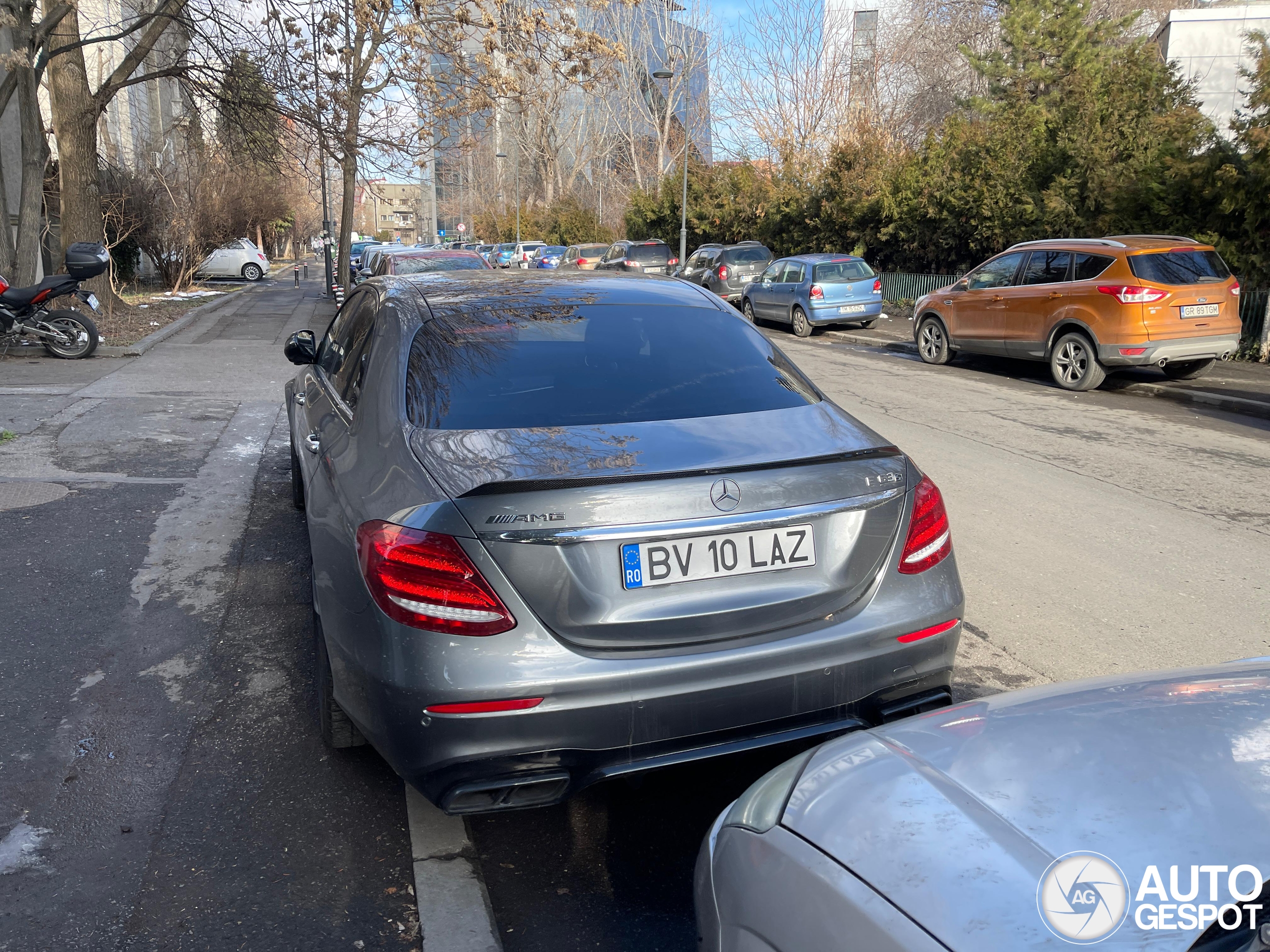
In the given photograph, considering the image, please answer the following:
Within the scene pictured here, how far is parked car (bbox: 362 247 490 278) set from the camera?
16.0 m

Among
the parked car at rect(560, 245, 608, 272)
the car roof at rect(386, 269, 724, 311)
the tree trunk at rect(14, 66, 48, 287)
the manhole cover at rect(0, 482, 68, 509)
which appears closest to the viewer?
the car roof at rect(386, 269, 724, 311)

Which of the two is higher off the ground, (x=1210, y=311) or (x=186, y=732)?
(x=1210, y=311)

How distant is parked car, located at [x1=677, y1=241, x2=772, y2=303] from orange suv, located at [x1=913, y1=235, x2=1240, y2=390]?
10.4 metres

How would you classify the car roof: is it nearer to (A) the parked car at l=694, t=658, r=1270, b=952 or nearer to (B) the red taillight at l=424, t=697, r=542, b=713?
(B) the red taillight at l=424, t=697, r=542, b=713

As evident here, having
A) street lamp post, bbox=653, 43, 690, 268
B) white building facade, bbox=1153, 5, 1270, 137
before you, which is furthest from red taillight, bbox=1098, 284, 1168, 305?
white building facade, bbox=1153, 5, 1270, 137

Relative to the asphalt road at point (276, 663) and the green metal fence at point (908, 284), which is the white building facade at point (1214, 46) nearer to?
the green metal fence at point (908, 284)

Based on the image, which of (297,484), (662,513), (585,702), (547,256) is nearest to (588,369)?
(662,513)

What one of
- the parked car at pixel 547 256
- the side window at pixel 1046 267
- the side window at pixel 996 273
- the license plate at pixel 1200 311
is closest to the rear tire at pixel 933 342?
the side window at pixel 996 273

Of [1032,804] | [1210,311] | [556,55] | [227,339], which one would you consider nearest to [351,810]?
[1032,804]

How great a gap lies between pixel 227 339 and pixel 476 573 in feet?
53.7

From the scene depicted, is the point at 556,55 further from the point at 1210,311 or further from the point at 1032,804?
the point at 1032,804

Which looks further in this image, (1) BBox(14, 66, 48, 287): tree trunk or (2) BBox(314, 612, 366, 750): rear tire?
(1) BBox(14, 66, 48, 287): tree trunk

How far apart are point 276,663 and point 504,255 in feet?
151

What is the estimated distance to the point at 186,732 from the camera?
12.2 ft
